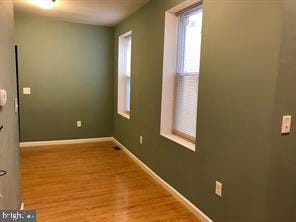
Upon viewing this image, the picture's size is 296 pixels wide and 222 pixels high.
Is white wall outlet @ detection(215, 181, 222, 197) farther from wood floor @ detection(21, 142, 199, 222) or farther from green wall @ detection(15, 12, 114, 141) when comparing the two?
green wall @ detection(15, 12, 114, 141)

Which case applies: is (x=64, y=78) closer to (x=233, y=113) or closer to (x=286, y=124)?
(x=233, y=113)

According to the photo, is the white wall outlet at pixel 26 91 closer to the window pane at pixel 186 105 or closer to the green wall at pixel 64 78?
the green wall at pixel 64 78

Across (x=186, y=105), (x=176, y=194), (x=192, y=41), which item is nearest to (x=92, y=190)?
(x=176, y=194)

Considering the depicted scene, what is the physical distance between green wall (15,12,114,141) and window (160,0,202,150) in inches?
92.7

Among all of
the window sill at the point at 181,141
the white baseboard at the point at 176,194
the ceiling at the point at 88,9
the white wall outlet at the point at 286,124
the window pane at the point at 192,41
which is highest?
the ceiling at the point at 88,9

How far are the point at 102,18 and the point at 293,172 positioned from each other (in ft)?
12.3

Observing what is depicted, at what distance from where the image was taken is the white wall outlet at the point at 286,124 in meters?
1.68

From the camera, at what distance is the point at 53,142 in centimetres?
485

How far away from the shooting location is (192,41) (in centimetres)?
272

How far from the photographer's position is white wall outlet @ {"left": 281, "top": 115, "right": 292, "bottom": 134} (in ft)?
5.50

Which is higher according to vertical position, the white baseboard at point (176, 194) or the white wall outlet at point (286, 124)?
the white wall outlet at point (286, 124)

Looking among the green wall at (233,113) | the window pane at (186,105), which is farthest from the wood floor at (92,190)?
the window pane at (186,105)

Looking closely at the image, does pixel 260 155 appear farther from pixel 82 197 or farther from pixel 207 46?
pixel 82 197

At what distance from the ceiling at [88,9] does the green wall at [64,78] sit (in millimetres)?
316
